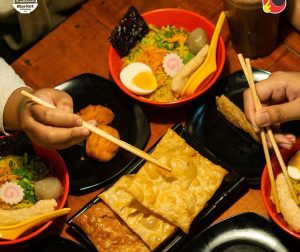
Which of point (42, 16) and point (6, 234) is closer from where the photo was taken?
point (6, 234)

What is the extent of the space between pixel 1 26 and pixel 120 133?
1041 mm

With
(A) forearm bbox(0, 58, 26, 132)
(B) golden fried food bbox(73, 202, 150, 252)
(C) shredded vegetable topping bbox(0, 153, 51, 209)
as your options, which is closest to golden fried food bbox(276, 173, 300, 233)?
(B) golden fried food bbox(73, 202, 150, 252)

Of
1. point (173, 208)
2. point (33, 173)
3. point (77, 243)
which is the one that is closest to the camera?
point (173, 208)

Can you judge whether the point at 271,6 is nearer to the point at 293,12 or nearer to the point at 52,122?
the point at 293,12

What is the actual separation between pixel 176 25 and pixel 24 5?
81 cm

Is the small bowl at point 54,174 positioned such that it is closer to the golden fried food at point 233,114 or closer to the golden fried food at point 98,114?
the golden fried food at point 98,114

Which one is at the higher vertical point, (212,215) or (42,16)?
(42,16)

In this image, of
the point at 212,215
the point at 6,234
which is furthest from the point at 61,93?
the point at 212,215

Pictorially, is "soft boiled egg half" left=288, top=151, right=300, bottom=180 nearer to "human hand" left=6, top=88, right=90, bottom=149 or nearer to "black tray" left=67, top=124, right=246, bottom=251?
"black tray" left=67, top=124, right=246, bottom=251

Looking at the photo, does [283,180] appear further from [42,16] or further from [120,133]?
[42,16]

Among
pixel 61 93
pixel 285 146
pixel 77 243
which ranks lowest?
pixel 77 243

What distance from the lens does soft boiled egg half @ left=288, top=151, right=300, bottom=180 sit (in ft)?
6.29

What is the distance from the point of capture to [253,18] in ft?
7.16

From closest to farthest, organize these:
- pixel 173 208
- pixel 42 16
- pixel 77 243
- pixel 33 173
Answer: pixel 173 208, pixel 77 243, pixel 33 173, pixel 42 16
